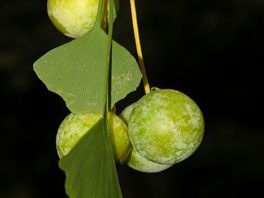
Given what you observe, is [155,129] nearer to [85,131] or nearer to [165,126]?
[165,126]

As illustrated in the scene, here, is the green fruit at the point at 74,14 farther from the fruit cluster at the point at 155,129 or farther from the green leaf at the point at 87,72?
the fruit cluster at the point at 155,129

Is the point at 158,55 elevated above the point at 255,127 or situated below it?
above

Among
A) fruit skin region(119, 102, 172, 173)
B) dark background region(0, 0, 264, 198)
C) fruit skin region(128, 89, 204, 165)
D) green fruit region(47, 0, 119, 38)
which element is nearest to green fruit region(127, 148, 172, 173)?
fruit skin region(119, 102, 172, 173)

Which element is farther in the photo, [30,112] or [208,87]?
[208,87]

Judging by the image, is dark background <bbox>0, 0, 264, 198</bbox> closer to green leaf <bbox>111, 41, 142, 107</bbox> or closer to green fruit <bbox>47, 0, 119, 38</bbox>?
green fruit <bbox>47, 0, 119, 38</bbox>

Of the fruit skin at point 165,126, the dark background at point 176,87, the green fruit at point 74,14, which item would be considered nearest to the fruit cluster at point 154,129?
the fruit skin at point 165,126

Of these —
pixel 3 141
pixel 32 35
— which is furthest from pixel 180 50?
pixel 3 141

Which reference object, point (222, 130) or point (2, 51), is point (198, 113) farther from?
point (222, 130)
